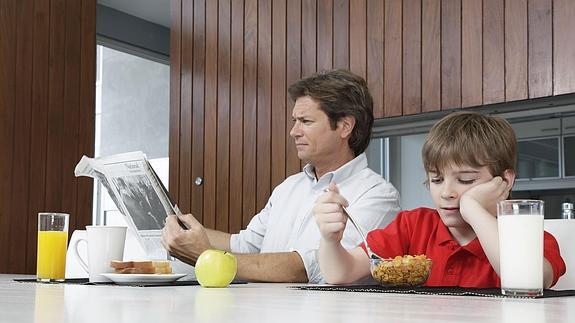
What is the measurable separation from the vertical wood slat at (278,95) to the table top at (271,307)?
2.58m

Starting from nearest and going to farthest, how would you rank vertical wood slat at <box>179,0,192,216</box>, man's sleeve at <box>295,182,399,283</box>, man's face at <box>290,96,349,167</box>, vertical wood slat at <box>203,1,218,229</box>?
1. man's sleeve at <box>295,182,399,283</box>
2. man's face at <box>290,96,349,167</box>
3. vertical wood slat at <box>203,1,218,229</box>
4. vertical wood slat at <box>179,0,192,216</box>

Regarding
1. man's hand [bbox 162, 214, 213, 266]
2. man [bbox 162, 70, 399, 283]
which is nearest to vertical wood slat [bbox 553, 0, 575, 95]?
man [bbox 162, 70, 399, 283]

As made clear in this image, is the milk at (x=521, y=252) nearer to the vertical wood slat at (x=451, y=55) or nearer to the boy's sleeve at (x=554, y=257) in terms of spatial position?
the boy's sleeve at (x=554, y=257)

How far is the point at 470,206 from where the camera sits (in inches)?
65.0

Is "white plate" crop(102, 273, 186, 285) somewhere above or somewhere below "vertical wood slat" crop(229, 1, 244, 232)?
below

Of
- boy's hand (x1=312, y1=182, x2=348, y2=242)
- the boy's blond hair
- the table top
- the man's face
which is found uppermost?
the man's face

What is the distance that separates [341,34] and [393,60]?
1.13 ft

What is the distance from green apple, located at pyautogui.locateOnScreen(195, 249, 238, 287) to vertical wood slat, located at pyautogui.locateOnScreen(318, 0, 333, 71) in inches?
88.8

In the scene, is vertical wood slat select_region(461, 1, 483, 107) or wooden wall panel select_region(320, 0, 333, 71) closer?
vertical wood slat select_region(461, 1, 483, 107)

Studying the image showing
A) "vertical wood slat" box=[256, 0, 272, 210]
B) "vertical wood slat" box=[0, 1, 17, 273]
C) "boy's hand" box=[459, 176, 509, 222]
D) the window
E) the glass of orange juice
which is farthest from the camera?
the window

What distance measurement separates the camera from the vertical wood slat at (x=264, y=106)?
13.3ft

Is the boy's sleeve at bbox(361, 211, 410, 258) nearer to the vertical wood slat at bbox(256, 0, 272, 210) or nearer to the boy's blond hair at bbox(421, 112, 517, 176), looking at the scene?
the boy's blond hair at bbox(421, 112, 517, 176)

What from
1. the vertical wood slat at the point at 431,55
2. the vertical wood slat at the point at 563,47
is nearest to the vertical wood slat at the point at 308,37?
the vertical wood slat at the point at 431,55

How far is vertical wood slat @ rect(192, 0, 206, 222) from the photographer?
4.39 metres
